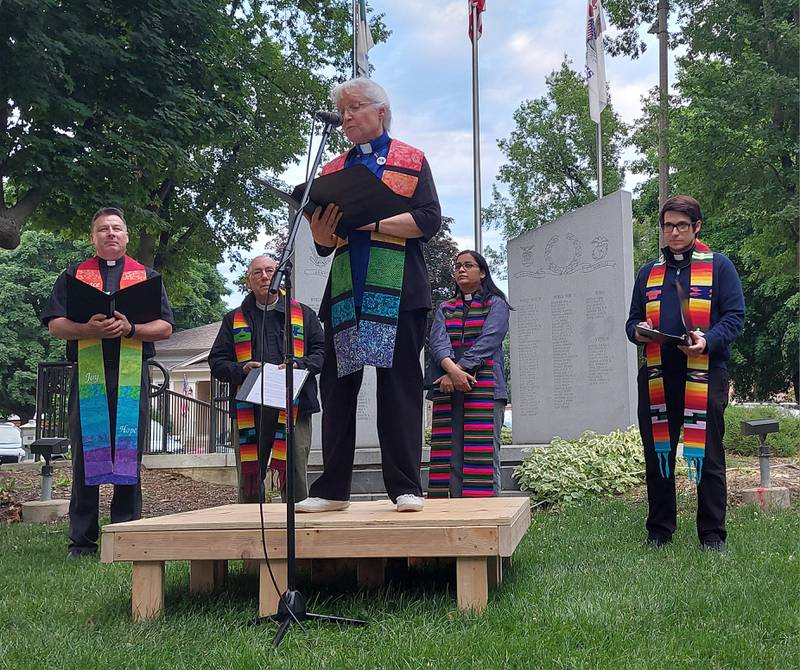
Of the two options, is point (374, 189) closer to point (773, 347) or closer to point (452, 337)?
point (452, 337)

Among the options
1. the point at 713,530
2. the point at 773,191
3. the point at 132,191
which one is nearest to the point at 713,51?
the point at 773,191

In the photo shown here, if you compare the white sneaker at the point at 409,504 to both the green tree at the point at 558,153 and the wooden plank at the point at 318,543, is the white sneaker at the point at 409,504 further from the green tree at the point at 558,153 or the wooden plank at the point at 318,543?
the green tree at the point at 558,153

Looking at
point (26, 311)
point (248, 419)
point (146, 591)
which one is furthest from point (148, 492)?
point (26, 311)

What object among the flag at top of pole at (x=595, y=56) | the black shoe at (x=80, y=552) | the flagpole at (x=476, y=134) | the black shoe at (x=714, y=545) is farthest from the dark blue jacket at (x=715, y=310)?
the flag at top of pole at (x=595, y=56)

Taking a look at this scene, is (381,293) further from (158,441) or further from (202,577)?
(158,441)

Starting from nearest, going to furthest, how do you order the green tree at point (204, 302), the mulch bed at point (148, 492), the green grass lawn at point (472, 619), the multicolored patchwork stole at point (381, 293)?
the green grass lawn at point (472, 619) < the multicolored patchwork stole at point (381, 293) < the mulch bed at point (148, 492) < the green tree at point (204, 302)

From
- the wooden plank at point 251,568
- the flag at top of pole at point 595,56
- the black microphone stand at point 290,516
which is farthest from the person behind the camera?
the flag at top of pole at point 595,56

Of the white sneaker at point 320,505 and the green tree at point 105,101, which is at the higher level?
the green tree at point 105,101

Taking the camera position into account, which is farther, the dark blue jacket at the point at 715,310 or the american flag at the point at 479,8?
the american flag at the point at 479,8

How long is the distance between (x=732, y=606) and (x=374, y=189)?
2.15 meters

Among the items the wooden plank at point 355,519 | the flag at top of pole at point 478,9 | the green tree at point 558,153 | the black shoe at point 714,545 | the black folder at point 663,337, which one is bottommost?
the black shoe at point 714,545

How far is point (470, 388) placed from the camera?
5.57 m

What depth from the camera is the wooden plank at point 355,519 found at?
10.5 ft

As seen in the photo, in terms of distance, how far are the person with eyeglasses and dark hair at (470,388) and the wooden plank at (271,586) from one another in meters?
2.44
